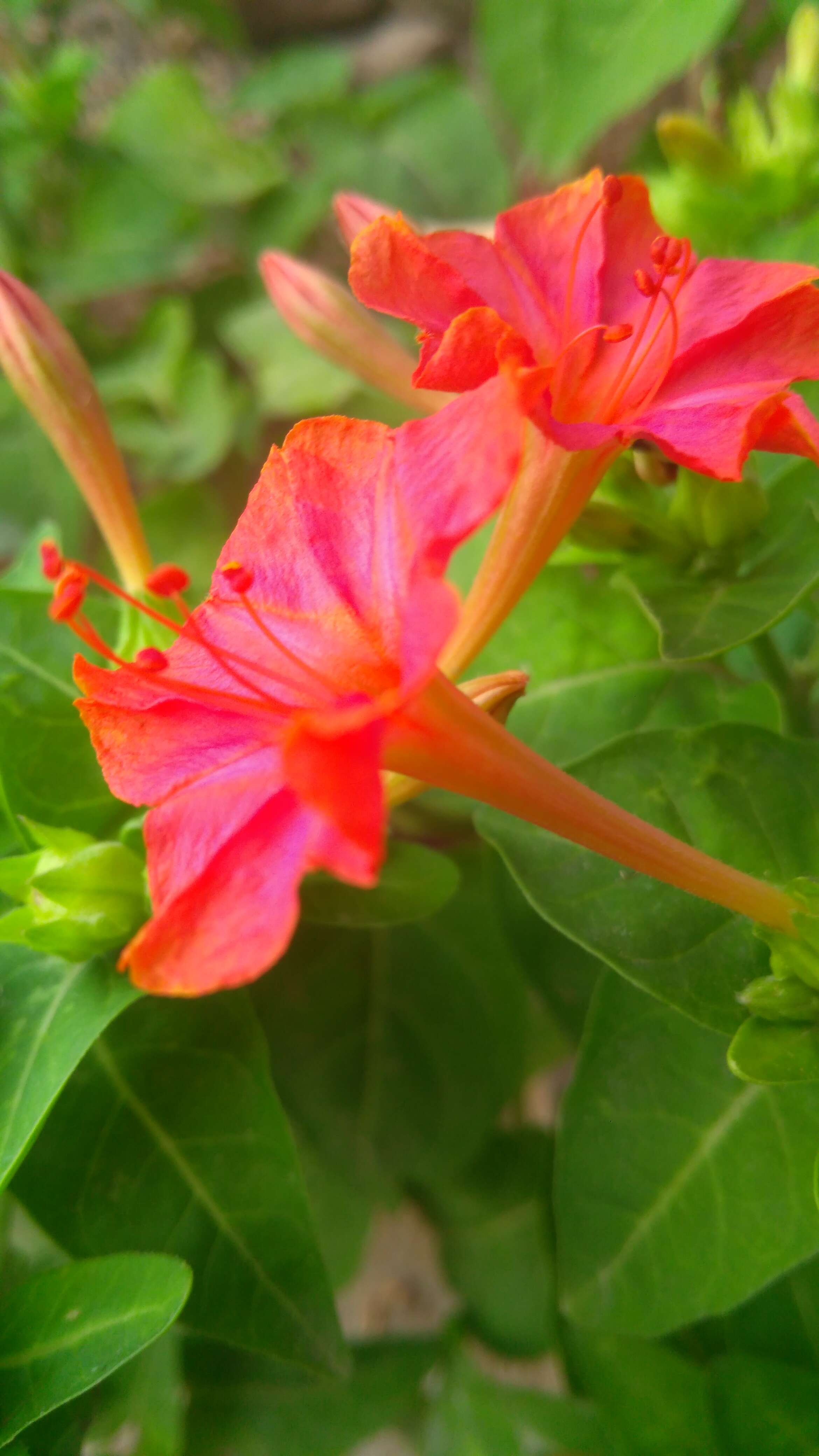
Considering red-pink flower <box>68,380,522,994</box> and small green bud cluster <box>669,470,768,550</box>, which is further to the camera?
small green bud cluster <box>669,470,768,550</box>

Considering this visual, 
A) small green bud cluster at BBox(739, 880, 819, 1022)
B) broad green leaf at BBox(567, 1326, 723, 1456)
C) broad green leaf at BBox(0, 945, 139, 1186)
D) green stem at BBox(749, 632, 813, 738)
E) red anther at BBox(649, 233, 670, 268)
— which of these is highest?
red anther at BBox(649, 233, 670, 268)

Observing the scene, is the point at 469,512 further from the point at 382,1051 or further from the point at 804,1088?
the point at 382,1051

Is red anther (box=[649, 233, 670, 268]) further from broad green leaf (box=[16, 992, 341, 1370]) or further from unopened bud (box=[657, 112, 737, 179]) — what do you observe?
broad green leaf (box=[16, 992, 341, 1370])

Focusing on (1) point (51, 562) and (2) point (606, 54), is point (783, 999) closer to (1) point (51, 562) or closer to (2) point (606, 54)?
(1) point (51, 562)

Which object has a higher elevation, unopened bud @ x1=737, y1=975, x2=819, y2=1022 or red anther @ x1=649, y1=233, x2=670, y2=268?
red anther @ x1=649, y1=233, x2=670, y2=268

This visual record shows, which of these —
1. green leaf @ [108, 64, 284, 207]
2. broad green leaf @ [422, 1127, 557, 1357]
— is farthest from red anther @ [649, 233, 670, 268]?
green leaf @ [108, 64, 284, 207]
